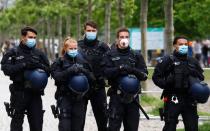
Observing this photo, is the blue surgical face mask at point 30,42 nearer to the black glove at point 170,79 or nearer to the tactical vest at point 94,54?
the tactical vest at point 94,54

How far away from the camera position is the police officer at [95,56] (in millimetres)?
11820

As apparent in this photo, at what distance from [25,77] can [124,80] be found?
1.49m

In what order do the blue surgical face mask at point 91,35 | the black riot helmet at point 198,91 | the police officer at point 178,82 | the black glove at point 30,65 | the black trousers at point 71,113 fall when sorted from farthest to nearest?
the blue surgical face mask at point 91,35 → the black glove at point 30,65 → the black trousers at point 71,113 → the police officer at point 178,82 → the black riot helmet at point 198,91

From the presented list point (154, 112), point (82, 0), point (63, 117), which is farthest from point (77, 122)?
point (82, 0)

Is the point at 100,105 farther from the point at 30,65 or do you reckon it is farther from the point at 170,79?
the point at 170,79

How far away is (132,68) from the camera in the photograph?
10961mm

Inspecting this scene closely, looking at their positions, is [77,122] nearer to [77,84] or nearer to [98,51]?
[77,84]

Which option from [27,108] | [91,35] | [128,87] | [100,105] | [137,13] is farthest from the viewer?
[137,13]

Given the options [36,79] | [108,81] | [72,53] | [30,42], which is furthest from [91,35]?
[36,79]

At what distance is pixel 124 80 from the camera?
35.7ft

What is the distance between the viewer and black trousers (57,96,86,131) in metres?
11.1

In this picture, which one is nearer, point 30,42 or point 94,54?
point 30,42

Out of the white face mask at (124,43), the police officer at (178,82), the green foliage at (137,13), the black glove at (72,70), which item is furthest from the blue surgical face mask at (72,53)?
the green foliage at (137,13)

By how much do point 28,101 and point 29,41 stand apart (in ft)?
2.89
